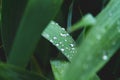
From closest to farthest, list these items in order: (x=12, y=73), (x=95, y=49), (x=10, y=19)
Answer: (x=95, y=49) < (x=12, y=73) < (x=10, y=19)

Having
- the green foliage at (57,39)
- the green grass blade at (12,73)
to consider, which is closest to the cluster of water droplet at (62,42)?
the green foliage at (57,39)

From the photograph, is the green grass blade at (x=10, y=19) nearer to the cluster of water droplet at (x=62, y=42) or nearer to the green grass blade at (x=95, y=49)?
the cluster of water droplet at (x=62, y=42)

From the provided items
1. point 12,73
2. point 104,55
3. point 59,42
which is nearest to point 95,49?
point 104,55

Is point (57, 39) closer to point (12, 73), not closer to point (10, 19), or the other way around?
point (10, 19)

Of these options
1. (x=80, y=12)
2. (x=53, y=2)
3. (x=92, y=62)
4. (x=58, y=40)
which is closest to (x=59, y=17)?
(x=80, y=12)

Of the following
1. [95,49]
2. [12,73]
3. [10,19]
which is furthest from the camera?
[10,19]

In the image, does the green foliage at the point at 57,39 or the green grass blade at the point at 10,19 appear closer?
the green foliage at the point at 57,39

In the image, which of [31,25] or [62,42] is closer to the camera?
[31,25]

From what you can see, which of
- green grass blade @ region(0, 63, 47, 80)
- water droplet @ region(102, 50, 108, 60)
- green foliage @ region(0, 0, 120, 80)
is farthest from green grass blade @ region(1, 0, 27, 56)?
water droplet @ region(102, 50, 108, 60)
